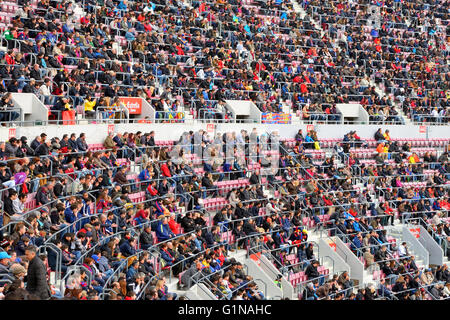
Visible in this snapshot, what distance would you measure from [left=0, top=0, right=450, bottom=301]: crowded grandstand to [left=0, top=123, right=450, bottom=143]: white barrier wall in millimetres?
46

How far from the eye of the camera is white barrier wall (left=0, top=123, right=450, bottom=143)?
1648 cm

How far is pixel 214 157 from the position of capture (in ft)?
61.8

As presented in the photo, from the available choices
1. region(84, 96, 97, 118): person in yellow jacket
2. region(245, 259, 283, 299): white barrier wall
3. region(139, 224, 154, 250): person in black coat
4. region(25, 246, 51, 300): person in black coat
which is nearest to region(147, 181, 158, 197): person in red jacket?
region(139, 224, 154, 250): person in black coat

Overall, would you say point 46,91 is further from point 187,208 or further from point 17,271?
point 17,271

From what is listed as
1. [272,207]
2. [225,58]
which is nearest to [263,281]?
[272,207]

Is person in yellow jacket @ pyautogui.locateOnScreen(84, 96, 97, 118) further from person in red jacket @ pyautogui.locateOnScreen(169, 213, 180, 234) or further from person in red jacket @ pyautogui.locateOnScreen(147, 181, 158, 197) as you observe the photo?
person in red jacket @ pyautogui.locateOnScreen(169, 213, 180, 234)

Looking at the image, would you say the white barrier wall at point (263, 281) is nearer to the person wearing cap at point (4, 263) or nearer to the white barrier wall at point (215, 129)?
the white barrier wall at point (215, 129)

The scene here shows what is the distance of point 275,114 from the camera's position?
77.2ft

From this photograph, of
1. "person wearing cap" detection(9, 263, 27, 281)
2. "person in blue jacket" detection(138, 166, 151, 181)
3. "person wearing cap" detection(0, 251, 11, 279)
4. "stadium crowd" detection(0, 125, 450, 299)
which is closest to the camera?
"person wearing cap" detection(9, 263, 27, 281)

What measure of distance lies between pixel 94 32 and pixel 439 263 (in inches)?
473

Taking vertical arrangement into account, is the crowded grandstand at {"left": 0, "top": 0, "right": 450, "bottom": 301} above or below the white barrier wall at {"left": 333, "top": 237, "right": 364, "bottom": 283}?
above

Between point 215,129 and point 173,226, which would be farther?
point 215,129

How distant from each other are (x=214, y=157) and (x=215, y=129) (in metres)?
2.40
